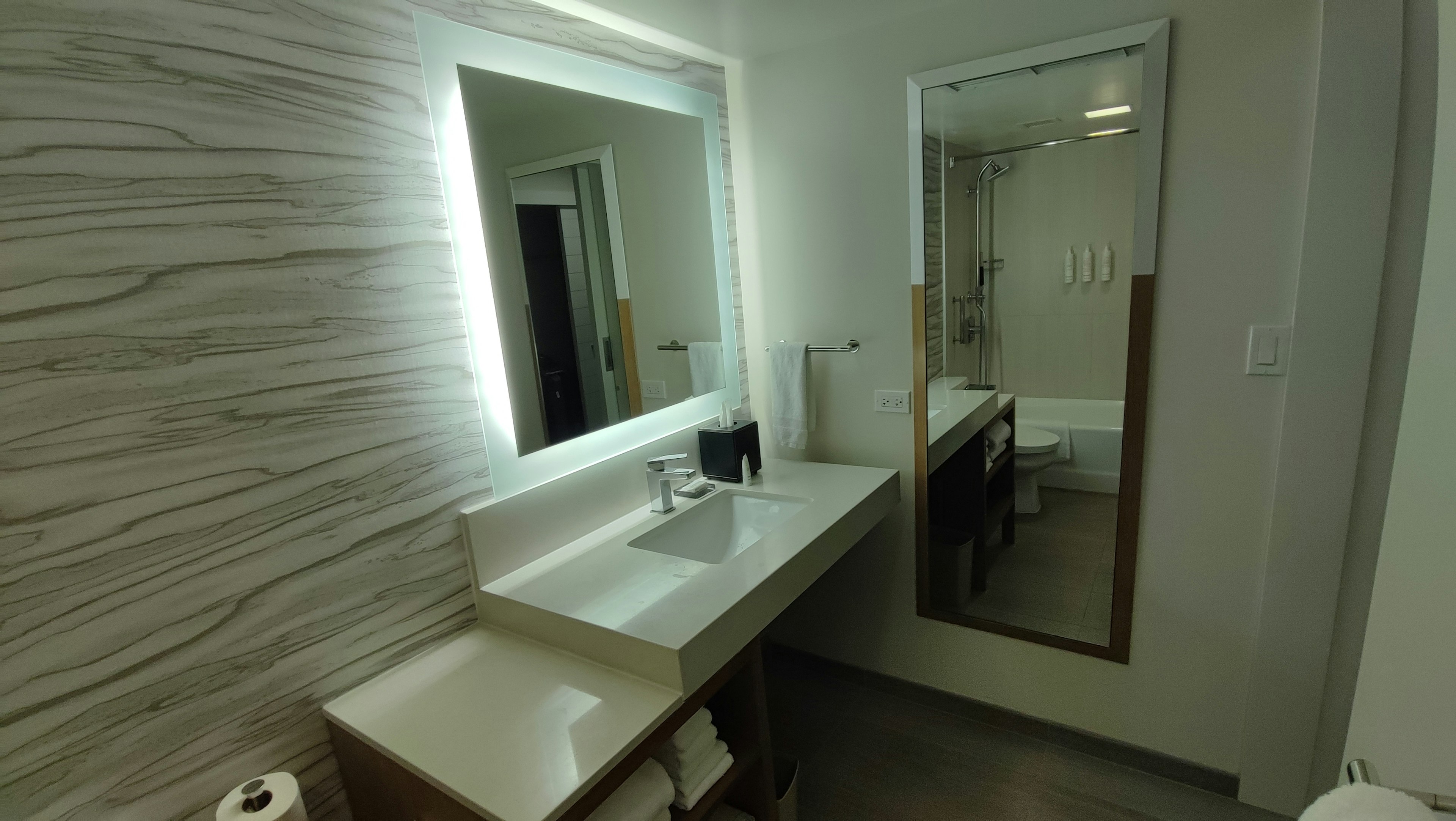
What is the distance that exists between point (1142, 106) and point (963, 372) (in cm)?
80

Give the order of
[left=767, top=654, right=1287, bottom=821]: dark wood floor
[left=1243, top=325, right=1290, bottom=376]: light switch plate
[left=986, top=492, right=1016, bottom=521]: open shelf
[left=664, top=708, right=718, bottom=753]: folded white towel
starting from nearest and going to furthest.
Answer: [left=664, top=708, right=718, bottom=753]: folded white towel → [left=1243, top=325, right=1290, bottom=376]: light switch plate → [left=767, top=654, right=1287, bottom=821]: dark wood floor → [left=986, top=492, right=1016, bottom=521]: open shelf

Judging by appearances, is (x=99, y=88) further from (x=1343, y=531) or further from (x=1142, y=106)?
(x=1343, y=531)

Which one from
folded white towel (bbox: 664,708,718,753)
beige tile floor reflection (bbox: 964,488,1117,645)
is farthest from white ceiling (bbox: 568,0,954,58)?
folded white towel (bbox: 664,708,718,753)

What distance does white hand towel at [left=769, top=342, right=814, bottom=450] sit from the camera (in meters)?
2.18

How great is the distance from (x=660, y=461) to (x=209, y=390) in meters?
1.04

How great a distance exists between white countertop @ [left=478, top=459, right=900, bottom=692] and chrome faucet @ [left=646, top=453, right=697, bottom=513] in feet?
0.11

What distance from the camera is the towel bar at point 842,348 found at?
2.11 m

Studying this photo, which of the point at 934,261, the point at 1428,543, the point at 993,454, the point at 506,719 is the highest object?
the point at 934,261

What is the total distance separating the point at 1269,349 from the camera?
1.54 metres

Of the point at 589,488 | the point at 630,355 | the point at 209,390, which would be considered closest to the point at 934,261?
the point at 630,355

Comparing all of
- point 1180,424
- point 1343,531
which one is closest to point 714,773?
point 1180,424

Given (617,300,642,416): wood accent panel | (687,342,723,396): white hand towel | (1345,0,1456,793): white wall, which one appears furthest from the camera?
(687,342,723,396): white hand towel

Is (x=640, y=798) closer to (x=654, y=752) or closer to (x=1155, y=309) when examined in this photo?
(x=654, y=752)

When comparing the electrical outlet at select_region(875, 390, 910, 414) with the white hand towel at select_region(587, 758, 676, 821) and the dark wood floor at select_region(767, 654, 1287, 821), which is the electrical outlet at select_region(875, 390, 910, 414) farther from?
the white hand towel at select_region(587, 758, 676, 821)
